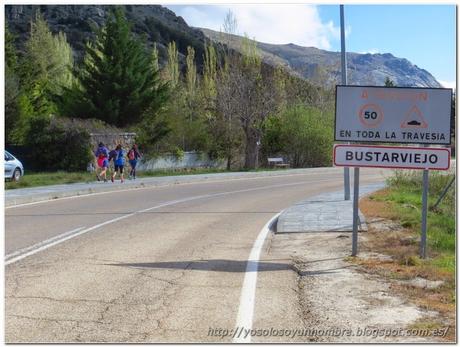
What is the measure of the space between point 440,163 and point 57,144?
957 inches

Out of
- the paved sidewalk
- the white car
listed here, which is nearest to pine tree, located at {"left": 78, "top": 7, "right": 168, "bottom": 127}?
the white car

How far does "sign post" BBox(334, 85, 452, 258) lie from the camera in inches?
332

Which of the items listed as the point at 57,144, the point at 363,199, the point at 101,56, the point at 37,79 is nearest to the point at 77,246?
the point at 363,199

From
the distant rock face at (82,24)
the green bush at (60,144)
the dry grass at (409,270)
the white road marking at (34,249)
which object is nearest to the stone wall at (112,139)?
A: the green bush at (60,144)

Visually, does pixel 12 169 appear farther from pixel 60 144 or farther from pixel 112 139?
pixel 112 139

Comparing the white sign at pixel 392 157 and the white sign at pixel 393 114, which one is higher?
the white sign at pixel 393 114

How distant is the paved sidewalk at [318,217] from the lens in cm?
1180

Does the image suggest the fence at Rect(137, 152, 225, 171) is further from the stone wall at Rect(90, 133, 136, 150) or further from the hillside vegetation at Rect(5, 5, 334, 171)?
the stone wall at Rect(90, 133, 136, 150)

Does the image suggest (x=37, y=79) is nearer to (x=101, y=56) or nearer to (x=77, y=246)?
(x=101, y=56)

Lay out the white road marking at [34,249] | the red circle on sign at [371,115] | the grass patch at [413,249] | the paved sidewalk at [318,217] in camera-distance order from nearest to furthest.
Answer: the grass patch at [413,249]
the white road marking at [34,249]
the red circle on sign at [371,115]
the paved sidewalk at [318,217]

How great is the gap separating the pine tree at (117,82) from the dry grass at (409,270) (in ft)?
85.6

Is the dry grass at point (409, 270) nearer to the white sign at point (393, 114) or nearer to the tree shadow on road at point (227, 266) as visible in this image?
the tree shadow on road at point (227, 266)

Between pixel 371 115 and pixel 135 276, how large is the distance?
4073 millimetres

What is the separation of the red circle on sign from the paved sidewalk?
3.27 m
